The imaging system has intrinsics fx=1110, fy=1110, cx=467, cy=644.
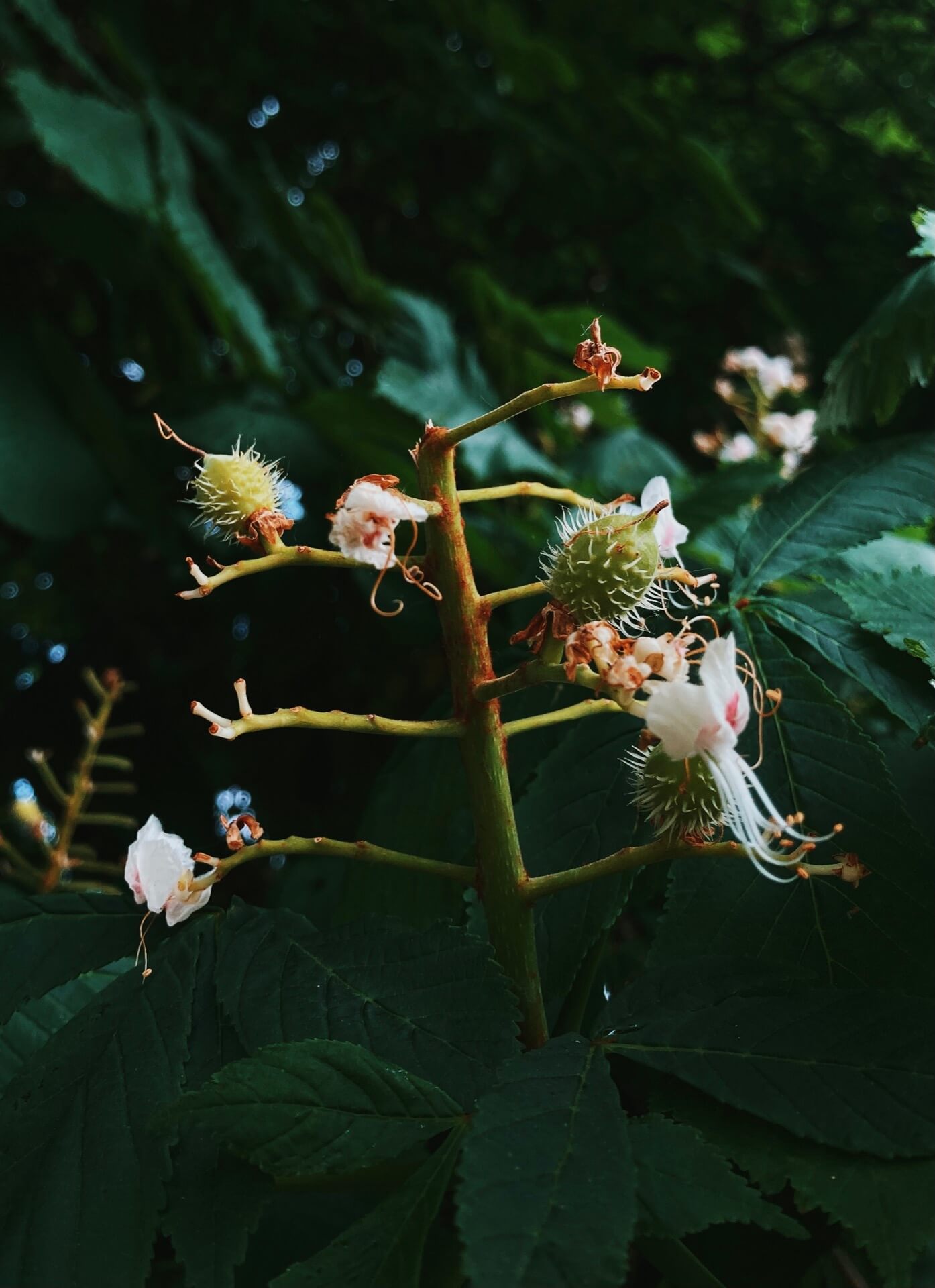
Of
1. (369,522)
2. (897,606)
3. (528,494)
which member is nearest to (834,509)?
(897,606)

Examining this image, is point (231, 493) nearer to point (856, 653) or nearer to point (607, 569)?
point (607, 569)

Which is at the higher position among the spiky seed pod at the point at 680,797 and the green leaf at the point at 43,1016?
the spiky seed pod at the point at 680,797

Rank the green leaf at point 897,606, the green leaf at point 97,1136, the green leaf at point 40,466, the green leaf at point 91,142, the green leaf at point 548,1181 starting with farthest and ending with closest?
the green leaf at point 40,466 < the green leaf at point 91,142 < the green leaf at point 897,606 < the green leaf at point 97,1136 < the green leaf at point 548,1181

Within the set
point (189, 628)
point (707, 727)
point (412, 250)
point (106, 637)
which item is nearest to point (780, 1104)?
point (707, 727)

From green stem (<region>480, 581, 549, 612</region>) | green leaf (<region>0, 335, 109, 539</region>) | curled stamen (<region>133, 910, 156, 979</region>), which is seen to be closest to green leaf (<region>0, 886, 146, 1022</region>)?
curled stamen (<region>133, 910, 156, 979</region>)

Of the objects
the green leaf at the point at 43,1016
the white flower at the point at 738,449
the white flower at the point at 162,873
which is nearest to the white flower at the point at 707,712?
the white flower at the point at 162,873

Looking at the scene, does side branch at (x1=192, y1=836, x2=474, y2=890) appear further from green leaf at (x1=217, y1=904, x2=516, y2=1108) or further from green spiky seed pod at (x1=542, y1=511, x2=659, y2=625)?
green spiky seed pod at (x1=542, y1=511, x2=659, y2=625)

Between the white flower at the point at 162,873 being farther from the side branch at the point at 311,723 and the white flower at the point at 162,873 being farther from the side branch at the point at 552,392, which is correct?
the side branch at the point at 552,392
